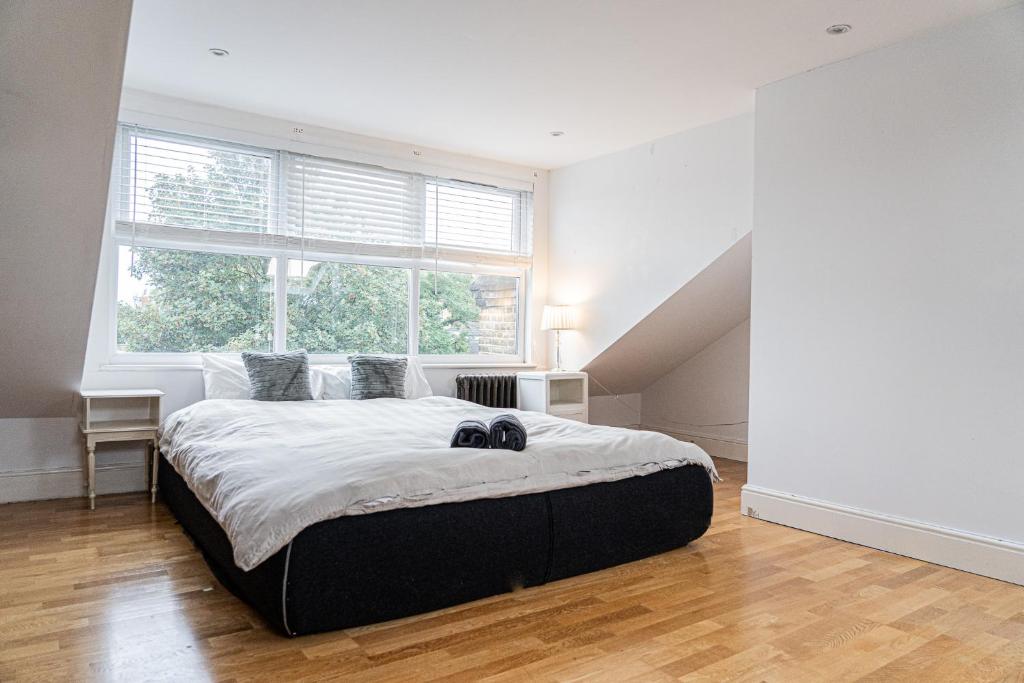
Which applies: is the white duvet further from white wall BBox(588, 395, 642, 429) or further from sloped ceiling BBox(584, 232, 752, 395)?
white wall BBox(588, 395, 642, 429)

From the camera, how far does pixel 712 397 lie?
591 cm

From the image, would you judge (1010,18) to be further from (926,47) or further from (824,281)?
(824,281)

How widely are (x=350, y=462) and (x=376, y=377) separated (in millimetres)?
2127

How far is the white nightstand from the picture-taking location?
17.5ft

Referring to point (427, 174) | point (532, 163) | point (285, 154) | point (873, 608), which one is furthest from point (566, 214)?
point (873, 608)

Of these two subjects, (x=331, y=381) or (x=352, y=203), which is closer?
(x=331, y=381)

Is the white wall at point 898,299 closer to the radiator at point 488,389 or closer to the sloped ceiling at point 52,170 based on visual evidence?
→ the radiator at point 488,389

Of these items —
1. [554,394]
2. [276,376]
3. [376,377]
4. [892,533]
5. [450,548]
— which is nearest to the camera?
[450,548]

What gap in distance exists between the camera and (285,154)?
15.7 ft

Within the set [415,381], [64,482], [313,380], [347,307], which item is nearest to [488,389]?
[415,381]

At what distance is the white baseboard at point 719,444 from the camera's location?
5707mm

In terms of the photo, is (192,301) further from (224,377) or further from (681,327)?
(681,327)

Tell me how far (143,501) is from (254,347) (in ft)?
3.84

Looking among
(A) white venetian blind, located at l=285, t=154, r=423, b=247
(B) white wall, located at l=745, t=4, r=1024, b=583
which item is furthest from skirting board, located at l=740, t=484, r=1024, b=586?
(A) white venetian blind, located at l=285, t=154, r=423, b=247
